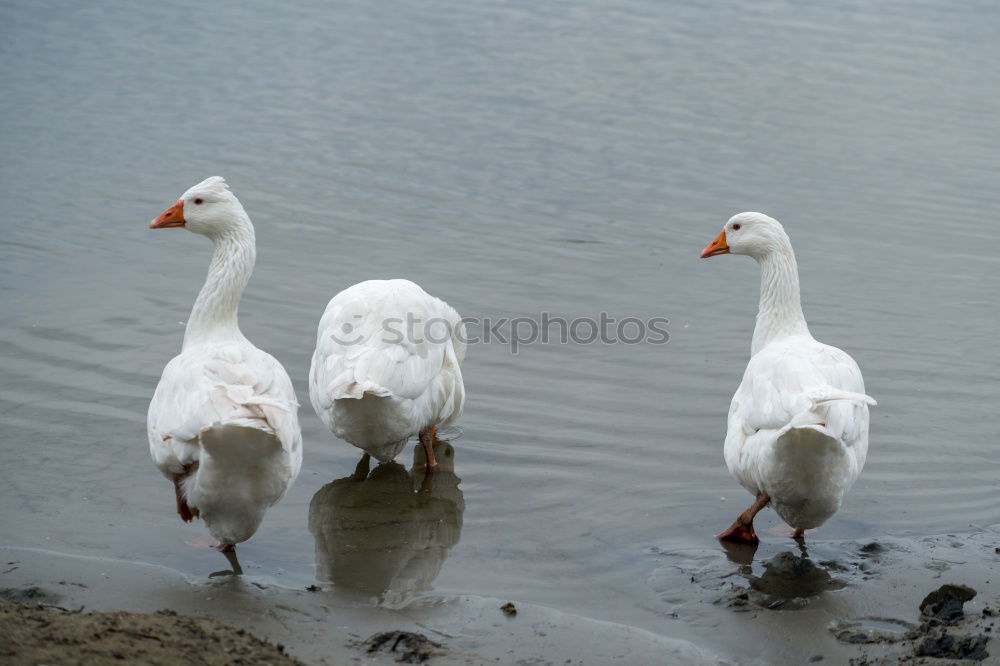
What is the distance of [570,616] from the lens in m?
5.50

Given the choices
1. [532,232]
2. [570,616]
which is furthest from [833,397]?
[532,232]

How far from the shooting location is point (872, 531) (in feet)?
22.5

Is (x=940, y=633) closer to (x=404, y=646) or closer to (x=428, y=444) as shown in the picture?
(x=404, y=646)

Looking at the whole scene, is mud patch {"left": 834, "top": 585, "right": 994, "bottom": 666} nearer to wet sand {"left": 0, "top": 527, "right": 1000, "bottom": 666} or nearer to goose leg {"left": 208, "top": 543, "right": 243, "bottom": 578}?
wet sand {"left": 0, "top": 527, "right": 1000, "bottom": 666}

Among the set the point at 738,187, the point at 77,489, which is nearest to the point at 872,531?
the point at 77,489

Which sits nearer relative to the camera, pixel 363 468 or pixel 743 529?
pixel 743 529

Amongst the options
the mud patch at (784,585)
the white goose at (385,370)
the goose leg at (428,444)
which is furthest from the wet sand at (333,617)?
the goose leg at (428,444)

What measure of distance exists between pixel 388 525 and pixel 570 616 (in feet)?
5.24

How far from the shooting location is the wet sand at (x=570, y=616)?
4.90 m

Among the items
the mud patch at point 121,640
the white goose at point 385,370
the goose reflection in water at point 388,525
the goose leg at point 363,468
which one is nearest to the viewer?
the mud patch at point 121,640

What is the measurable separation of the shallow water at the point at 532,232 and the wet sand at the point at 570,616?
288mm

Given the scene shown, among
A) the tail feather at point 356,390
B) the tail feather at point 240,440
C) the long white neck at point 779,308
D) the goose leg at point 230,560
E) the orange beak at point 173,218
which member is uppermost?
the orange beak at point 173,218

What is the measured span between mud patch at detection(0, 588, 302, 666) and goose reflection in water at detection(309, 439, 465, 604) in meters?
1.30

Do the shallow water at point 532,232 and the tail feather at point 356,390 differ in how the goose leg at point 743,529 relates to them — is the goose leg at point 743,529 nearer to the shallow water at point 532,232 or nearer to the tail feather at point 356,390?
the shallow water at point 532,232
